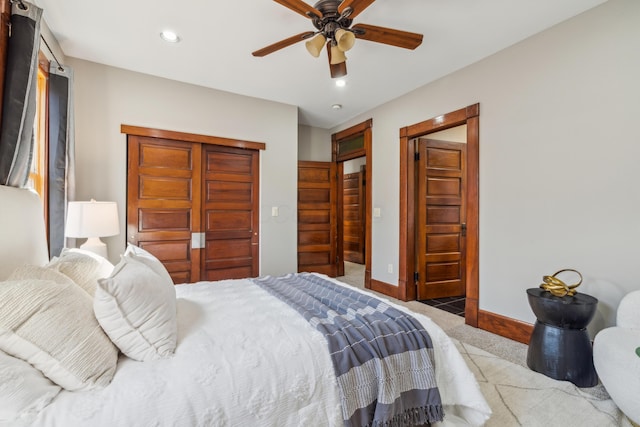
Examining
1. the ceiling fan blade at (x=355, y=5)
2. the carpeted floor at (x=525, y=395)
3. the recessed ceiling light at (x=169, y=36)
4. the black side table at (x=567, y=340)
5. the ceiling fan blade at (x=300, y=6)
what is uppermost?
the recessed ceiling light at (x=169, y=36)

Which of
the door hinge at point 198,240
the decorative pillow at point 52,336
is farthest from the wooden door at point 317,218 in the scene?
the decorative pillow at point 52,336

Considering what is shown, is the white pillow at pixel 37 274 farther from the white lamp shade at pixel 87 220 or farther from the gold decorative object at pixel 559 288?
the gold decorative object at pixel 559 288

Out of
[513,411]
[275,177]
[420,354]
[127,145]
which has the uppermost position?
[127,145]

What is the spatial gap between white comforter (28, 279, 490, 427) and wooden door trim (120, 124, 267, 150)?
257cm

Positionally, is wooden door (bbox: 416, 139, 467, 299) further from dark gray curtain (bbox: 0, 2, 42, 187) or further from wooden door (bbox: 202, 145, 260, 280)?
dark gray curtain (bbox: 0, 2, 42, 187)

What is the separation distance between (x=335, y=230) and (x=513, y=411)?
3477 mm

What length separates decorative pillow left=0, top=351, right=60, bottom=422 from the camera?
0.80 meters

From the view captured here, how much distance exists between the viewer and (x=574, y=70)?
2.29 metres

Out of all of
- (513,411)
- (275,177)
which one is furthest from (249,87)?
(513,411)

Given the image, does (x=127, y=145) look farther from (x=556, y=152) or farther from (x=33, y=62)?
(x=556, y=152)

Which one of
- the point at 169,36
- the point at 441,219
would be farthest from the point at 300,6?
the point at 441,219

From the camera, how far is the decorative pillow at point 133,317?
3.56 feet

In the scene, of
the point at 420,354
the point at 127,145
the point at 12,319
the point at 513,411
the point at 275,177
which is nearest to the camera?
the point at 12,319

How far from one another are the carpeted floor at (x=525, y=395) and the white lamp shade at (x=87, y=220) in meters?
3.13
